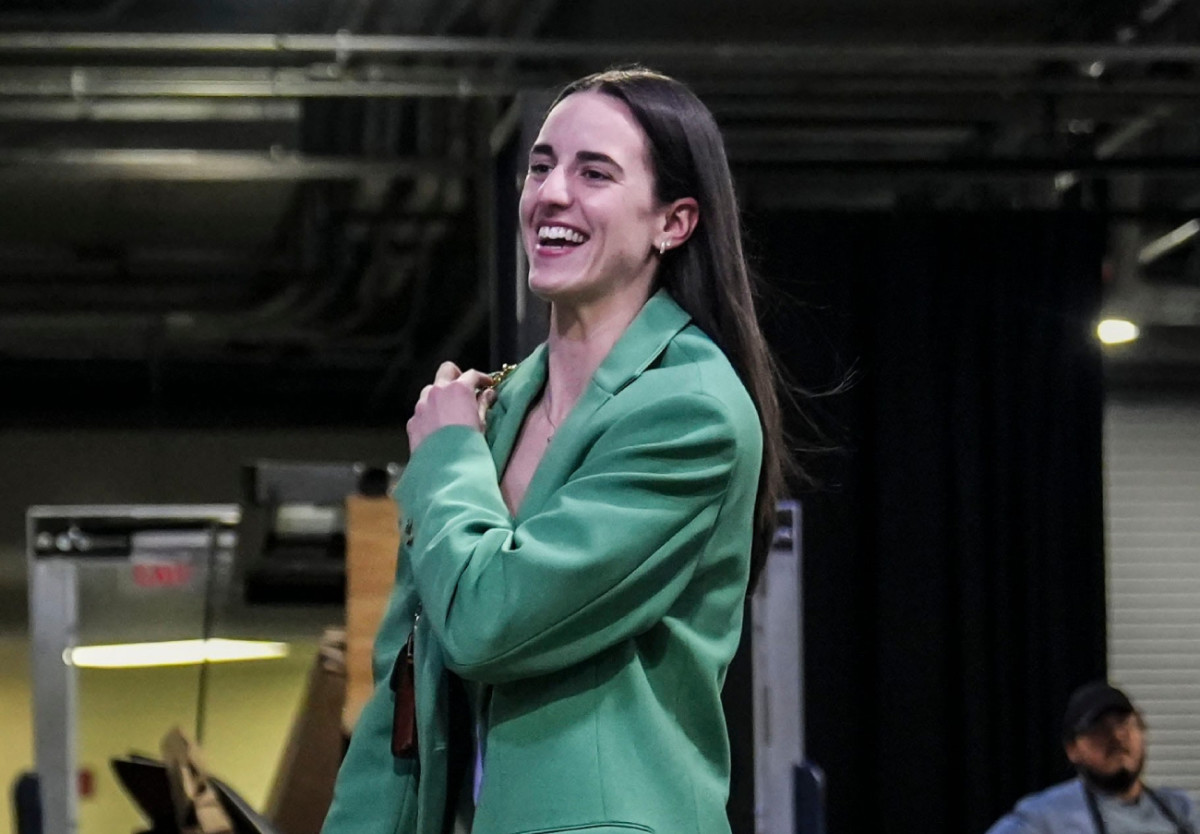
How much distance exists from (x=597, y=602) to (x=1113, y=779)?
3.93 meters

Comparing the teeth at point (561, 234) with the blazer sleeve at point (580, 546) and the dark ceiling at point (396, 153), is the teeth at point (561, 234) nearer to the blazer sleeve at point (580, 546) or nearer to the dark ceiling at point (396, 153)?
the blazer sleeve at point (580, 546)

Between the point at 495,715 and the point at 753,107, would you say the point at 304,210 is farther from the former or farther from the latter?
the point at 495,715

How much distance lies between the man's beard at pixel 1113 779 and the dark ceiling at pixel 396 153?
1.89 meters

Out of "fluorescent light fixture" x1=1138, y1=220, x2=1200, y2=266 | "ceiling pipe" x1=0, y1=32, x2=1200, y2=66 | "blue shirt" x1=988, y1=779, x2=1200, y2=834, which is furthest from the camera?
"fluorescent light fixture" x1=1138, y1=220, x2=1200, y2=266

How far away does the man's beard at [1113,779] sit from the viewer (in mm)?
4719

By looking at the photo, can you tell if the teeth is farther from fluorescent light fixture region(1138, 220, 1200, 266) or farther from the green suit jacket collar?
fluorescent light fixture region(1138, 220, 1200, 266)

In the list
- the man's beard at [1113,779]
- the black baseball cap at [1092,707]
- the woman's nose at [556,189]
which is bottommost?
the man's beard at [1113,779]

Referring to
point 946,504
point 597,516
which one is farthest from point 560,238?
point 946,504

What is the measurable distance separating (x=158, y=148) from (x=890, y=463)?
2.87 metres

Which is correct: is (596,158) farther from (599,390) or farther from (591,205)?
(599,390)

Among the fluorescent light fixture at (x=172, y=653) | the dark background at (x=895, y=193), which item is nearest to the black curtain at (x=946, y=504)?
the dark background at (x=895, y=193)

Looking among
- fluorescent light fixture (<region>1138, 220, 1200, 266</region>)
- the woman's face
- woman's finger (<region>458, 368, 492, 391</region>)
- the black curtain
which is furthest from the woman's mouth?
fluorescent light fixture (<region>1138, 220, 1200, 266</region>)

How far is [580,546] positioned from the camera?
110cm

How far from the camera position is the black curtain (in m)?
5.72
